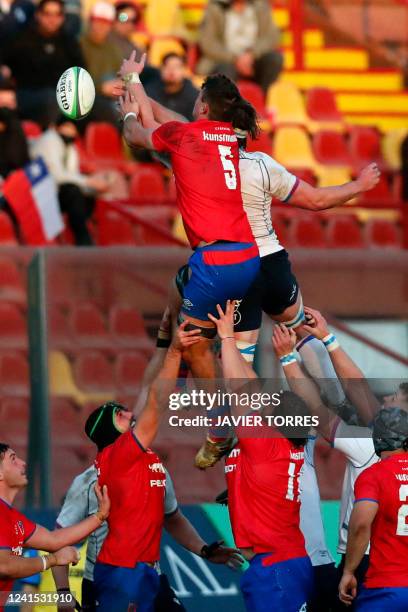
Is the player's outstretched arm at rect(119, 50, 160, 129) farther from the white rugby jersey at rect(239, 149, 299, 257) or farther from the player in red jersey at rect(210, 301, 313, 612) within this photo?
the player in red jersey at rect(210, 301, 313, 612)

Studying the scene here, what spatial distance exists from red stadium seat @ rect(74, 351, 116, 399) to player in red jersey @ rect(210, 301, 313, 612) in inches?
125

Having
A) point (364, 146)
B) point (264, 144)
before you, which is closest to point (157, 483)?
point (264, 144)

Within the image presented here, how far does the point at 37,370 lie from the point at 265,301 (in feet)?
10.4

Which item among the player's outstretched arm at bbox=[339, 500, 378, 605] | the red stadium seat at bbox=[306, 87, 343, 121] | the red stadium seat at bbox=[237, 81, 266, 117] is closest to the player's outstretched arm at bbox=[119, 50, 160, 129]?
the player's outstretched arm at bbox=[339, 500, 378, 605]

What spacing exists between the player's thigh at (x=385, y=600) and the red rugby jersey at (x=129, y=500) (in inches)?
48.1

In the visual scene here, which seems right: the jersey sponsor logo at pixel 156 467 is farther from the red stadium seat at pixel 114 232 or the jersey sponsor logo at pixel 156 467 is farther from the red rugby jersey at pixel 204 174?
the red stadium seat at pixel 114 232

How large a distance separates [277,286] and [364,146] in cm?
776

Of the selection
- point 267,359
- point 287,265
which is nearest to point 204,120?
point 287,265

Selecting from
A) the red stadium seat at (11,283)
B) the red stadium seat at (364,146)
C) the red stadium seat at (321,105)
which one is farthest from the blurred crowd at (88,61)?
the red stadium seat at (11,283)

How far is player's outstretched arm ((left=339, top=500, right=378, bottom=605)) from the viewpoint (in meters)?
7.92

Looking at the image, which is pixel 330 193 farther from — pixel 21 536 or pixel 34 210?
pixel 34 210

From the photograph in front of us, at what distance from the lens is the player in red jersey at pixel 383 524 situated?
313 inches

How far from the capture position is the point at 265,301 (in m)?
8.59

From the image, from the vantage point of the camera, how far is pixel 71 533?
26.7 ft
